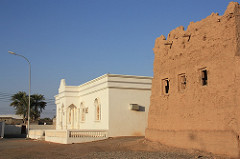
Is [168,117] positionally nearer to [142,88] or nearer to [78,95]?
[142,88]

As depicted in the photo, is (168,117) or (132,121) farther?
(132,121)

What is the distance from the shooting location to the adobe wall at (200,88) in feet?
36.9

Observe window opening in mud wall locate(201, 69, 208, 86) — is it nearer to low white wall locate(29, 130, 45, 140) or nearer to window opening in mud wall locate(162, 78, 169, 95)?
window opening in mud wall locate(162, 78, 169, 95)

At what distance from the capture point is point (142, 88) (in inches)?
893

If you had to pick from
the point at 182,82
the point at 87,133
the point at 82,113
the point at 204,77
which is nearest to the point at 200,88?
the point at 204,77

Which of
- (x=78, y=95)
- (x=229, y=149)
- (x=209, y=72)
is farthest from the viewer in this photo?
(x=78, y=95)

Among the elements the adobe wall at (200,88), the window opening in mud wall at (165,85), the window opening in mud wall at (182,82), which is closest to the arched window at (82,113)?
the adobe wall at (200,88)

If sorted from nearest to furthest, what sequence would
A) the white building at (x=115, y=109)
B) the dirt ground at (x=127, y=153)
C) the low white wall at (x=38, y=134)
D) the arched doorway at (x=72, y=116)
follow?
1. the dirt ground at (x=127, y=153)
2. the white building at (x=115, y=109)
3. the arched doorway at (x=72, y=116)
4. the low white wall at (x=38, y=134)

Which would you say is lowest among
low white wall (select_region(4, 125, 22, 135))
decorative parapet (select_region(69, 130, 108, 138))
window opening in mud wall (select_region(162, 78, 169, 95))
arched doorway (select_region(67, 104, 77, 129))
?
low white wall (select_region(4, 125, 22, 135))

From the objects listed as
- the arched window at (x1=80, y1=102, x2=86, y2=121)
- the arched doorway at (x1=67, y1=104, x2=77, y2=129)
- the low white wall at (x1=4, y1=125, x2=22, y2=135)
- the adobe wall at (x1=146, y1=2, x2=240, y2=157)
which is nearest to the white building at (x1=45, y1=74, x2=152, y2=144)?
the arched window at (x1=80, y1=102, x2=86, y2=121)

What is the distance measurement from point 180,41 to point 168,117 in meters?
3.79

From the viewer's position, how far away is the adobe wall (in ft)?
36.9

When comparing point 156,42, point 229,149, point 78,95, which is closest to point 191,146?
point 229,149

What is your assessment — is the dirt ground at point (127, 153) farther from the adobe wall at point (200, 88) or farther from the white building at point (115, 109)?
the white building at point (115, 109)
